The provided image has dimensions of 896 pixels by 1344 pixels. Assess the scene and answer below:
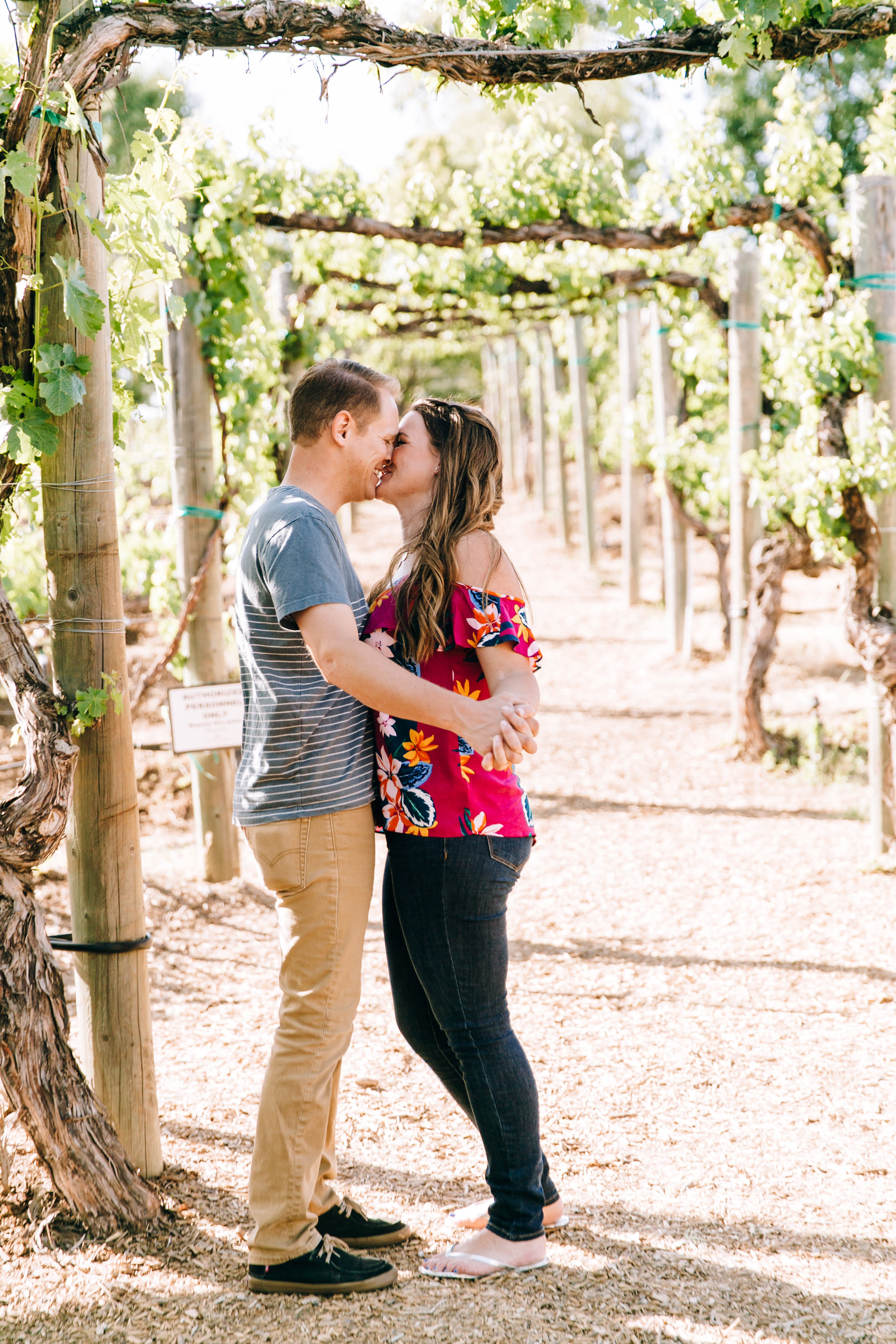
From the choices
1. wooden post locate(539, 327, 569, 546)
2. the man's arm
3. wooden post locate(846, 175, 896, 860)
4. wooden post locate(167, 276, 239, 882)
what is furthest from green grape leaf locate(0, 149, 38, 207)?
wooden post locate(539, 327, 569, 546)

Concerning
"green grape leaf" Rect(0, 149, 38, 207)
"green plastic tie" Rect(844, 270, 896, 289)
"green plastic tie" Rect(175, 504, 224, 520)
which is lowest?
"green plastic tie" Rect(175, 504, 224, 520)

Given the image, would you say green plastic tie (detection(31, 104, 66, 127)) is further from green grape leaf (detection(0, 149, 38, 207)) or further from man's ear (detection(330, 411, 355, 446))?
man's ear (detection(330, 411, 355, 446))

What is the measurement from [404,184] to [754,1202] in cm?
533

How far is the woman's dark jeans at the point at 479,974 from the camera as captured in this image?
211 cm

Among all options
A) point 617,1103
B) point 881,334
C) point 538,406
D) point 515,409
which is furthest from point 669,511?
point 515,409

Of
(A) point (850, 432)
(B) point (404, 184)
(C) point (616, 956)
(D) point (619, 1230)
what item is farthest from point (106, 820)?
(B) point (404, 184)

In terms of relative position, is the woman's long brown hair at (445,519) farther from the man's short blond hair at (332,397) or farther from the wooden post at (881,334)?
the wooden post at (881,334)

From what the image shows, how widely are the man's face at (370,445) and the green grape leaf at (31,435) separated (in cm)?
59

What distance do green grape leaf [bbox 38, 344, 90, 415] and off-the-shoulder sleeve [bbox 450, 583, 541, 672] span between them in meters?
0.85

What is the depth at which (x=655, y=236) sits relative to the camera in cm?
526

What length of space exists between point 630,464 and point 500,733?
426 inches

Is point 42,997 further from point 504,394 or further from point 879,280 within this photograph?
point 504,394

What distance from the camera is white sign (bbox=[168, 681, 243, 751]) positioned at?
414 cm

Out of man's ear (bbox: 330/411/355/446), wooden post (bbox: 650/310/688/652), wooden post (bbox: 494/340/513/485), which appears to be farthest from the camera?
wooden post (bbox: 494/340/513/485)
